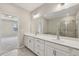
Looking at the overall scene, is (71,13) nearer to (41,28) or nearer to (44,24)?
(44,24)

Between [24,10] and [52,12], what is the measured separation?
3.65 ft

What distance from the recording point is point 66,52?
1.29 meters

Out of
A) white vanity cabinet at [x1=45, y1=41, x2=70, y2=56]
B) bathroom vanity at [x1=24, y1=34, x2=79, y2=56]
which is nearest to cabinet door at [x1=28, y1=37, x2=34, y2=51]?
bathroom vanity at [x1=24, y1=34, x2=79, y2=56]

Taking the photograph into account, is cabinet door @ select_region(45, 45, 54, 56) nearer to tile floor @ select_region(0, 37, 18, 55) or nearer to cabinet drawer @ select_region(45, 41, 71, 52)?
cabinet drawer @ select_region(45, 41, 71, 52)

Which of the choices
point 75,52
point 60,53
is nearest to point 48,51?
point 60,53

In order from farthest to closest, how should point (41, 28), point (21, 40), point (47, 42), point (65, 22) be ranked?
point (21, 40) → point (41, 28) → point (65, 22) → point (47, 42)

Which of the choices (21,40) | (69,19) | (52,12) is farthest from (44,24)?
(21,40)

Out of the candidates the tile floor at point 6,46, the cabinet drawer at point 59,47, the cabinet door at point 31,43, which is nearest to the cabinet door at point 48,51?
the cabinet drawer at point 59,47

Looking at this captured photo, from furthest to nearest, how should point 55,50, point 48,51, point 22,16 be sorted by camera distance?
point 22,16, point 48,51, point 55,50

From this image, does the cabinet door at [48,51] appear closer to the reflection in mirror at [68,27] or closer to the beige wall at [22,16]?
the reflection in mirror at [68,27]

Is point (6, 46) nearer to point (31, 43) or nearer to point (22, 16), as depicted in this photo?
point (31, 43)

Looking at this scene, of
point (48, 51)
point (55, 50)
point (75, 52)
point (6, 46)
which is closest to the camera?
point (75, 52)

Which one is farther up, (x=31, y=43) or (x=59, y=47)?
(x=59, y=47)

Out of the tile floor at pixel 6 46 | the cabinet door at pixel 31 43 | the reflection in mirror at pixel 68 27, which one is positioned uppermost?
the reflection in mirror at pixel 68 27
